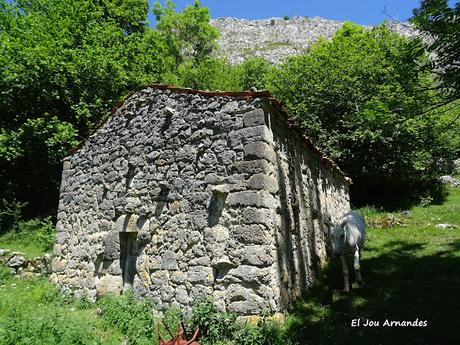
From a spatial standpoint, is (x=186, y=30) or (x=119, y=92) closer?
(x=119, y=92)

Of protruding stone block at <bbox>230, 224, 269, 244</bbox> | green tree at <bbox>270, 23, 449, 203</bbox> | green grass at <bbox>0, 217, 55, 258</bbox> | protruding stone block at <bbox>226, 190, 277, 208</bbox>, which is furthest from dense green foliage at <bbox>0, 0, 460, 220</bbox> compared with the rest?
protruding stone block at <bbox>230, 224, 269, 244</bbox>

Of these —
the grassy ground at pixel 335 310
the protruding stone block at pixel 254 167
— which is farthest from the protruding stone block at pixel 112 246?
the protruding stone block at pixel 254 167

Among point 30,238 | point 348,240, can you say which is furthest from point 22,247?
point 348,240

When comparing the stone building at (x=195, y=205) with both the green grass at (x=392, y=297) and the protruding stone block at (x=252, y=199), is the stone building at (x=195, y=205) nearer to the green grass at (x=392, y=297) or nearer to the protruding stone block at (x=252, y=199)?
the protruding stone block at (x=252, y=199)

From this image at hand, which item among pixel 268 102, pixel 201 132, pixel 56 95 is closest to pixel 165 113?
pixel 201 132

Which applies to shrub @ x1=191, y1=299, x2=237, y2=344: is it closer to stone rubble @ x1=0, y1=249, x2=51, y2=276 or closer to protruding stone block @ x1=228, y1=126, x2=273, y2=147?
protruding stone block @ x1=228, y1=126, x2=273, y2=147

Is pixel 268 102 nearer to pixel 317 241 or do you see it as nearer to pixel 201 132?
pixel 201 132

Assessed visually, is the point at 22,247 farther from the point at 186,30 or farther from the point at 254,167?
the point at 186,30

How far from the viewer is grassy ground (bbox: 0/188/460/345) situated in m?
4.53

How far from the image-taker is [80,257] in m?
7.55

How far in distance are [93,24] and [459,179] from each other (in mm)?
19360

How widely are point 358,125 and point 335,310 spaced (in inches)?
427

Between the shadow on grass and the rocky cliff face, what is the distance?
50424 millimetres

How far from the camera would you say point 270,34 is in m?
61.6
